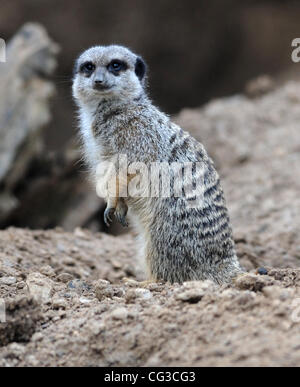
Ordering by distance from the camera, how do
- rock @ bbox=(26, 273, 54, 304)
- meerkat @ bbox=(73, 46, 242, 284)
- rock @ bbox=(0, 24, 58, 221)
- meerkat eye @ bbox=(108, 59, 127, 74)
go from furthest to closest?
rock @ bbox=(0, 24, 58, 221)
meerkat eye @ bbox=(108, 59, 127, 74)
meerkat @ bbox=(73, 46, 242, 284)
rock @ bbox=(26, 273, 54, 304)

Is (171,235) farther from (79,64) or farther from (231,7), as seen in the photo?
(231,7)

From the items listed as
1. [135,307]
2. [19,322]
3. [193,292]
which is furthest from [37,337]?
[193,292]

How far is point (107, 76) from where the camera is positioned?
4223mm

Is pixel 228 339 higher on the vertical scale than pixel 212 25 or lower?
lower

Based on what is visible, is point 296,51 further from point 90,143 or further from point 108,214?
point 108,214

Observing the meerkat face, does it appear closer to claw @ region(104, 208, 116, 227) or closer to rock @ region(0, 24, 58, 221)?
claw @ region(104, 208, 116, 227)

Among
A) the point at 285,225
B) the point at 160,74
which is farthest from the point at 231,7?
the point at 285,225

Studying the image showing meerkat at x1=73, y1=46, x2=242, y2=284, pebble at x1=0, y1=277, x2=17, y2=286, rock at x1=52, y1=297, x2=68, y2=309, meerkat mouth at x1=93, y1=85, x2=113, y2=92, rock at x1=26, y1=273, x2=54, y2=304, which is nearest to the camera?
rock at x1=52, y1=297, x2=68, y2=309

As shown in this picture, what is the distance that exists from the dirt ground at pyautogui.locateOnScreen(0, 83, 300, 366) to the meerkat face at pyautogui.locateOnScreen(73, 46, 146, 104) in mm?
1260

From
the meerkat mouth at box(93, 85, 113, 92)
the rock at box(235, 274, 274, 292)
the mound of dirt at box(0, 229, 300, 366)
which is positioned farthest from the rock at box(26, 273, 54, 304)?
the meerkat mouth at box(93, 85, 113, 92)

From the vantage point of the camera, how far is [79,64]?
4.48 m

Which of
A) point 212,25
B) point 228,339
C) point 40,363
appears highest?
point 212,25

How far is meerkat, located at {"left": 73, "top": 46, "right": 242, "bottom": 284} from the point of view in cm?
387

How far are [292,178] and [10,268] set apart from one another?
351 centimetres
